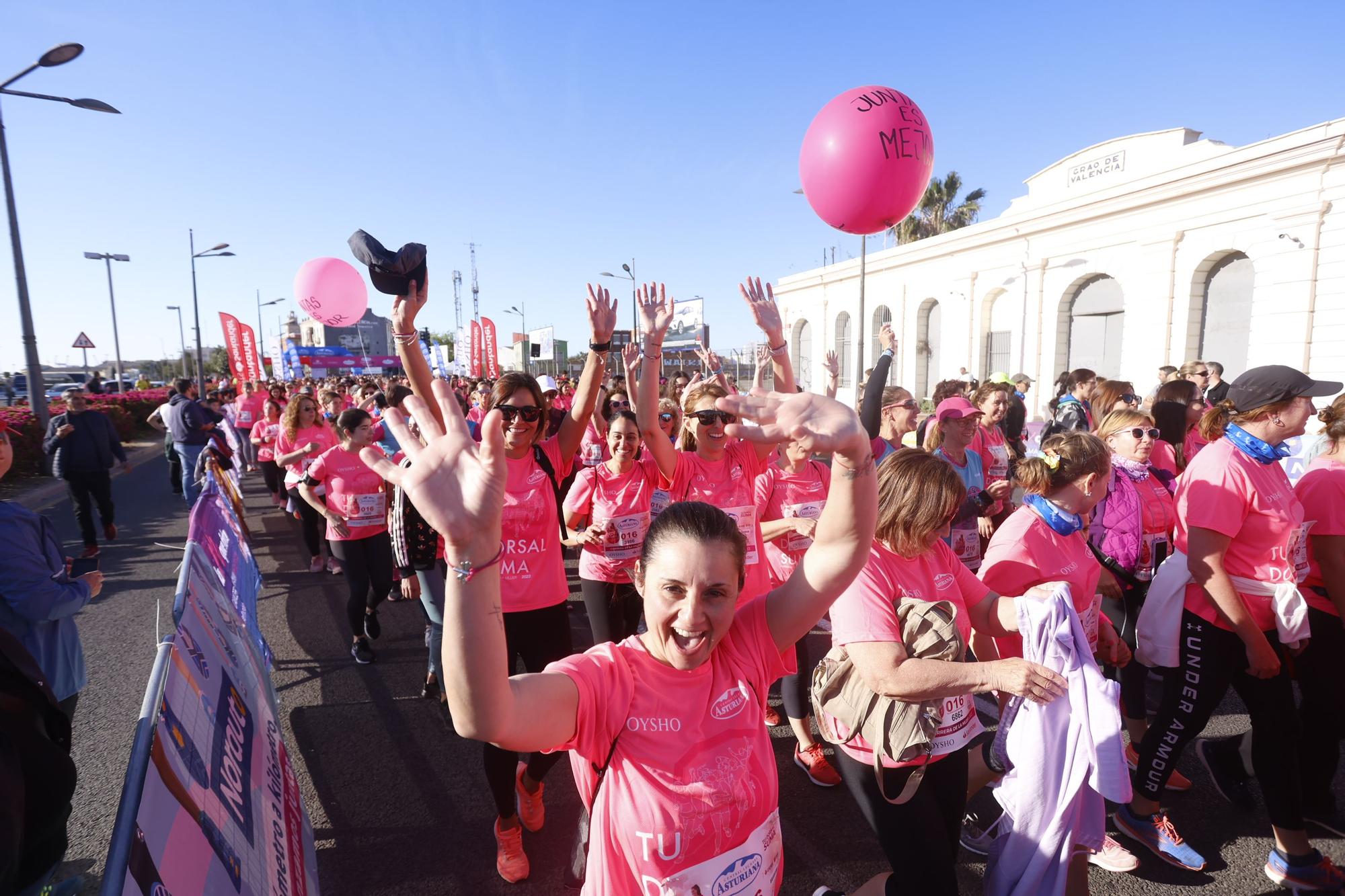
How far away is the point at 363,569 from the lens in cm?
502

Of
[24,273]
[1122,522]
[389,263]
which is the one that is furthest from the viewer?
[24,273]

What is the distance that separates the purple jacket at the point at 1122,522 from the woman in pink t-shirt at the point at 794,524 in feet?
5.23

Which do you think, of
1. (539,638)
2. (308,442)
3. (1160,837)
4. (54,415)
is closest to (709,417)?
(539,638)

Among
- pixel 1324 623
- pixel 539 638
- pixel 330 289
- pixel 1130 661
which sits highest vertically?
pixel 330 289

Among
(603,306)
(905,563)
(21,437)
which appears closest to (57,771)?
(905,563)

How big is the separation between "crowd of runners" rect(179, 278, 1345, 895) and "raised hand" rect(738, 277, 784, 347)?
0.04 metres

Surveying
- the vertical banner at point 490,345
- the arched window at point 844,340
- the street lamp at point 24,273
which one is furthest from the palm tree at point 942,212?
the street lamp at point 24,273

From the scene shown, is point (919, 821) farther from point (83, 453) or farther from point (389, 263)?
point (83, 453)

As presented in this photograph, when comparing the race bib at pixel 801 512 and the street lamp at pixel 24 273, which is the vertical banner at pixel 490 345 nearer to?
the street lamp at pixel 24 273

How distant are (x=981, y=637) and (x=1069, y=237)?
2210 cm

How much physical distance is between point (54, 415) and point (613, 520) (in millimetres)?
10500

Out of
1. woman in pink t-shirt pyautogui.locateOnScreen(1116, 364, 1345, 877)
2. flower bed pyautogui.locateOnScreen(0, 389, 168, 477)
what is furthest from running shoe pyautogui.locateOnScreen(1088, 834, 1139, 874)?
flower bed pyautogui.locateOnScreen(0, 389, 168, 477)

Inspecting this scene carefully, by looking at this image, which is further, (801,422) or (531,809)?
(531,809)

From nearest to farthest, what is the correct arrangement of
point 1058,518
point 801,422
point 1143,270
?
point 801,422 < point 1058,518 < point 1143,270
